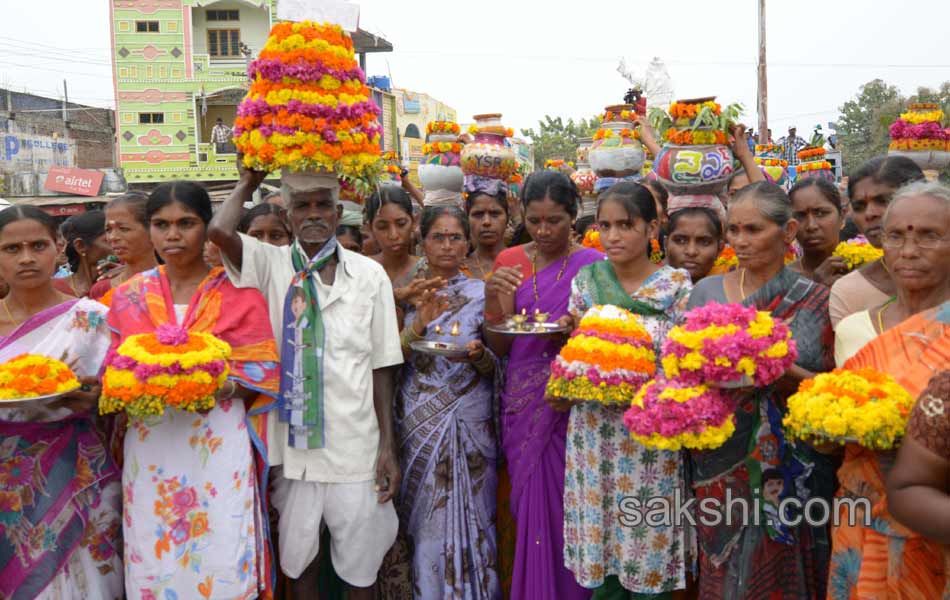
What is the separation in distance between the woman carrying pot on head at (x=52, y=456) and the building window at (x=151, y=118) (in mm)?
29383

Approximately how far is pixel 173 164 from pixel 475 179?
88.2 ft

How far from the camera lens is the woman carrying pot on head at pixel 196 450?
12.0 ft

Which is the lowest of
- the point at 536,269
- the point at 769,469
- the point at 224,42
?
the point at 769,469

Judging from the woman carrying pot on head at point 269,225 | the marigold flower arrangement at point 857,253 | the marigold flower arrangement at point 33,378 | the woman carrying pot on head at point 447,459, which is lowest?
the woman carrying pot on head at point 447,459

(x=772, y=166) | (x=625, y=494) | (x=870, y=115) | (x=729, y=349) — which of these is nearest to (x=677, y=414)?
(x=729, y=349)

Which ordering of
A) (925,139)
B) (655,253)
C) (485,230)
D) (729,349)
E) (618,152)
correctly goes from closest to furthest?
(729,349) → (655,253) → (485,230) → (925,139) → (618,152)

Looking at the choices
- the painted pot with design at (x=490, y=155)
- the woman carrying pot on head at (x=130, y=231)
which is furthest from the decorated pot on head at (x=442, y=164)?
the woman carrying pot on head at (x=130, y=231)

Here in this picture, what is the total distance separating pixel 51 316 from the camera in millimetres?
3865

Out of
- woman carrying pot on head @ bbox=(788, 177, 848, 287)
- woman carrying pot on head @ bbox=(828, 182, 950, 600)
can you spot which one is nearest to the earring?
woman carrying pot on head @ bbox=(788, 177, 848, 287)

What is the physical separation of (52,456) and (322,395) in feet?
4.60

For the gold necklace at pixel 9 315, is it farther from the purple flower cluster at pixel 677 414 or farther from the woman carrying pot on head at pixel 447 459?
the purple flower cluster at pixel 677 414

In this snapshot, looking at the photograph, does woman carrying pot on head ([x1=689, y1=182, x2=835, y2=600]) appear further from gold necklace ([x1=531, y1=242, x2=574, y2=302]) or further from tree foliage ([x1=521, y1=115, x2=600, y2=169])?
tree foliage ([x1=521, y1=115, x2=600, y2=169])

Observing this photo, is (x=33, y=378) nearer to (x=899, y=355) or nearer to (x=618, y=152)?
(x=899, y=355)

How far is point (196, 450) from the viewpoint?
12.1 feet
